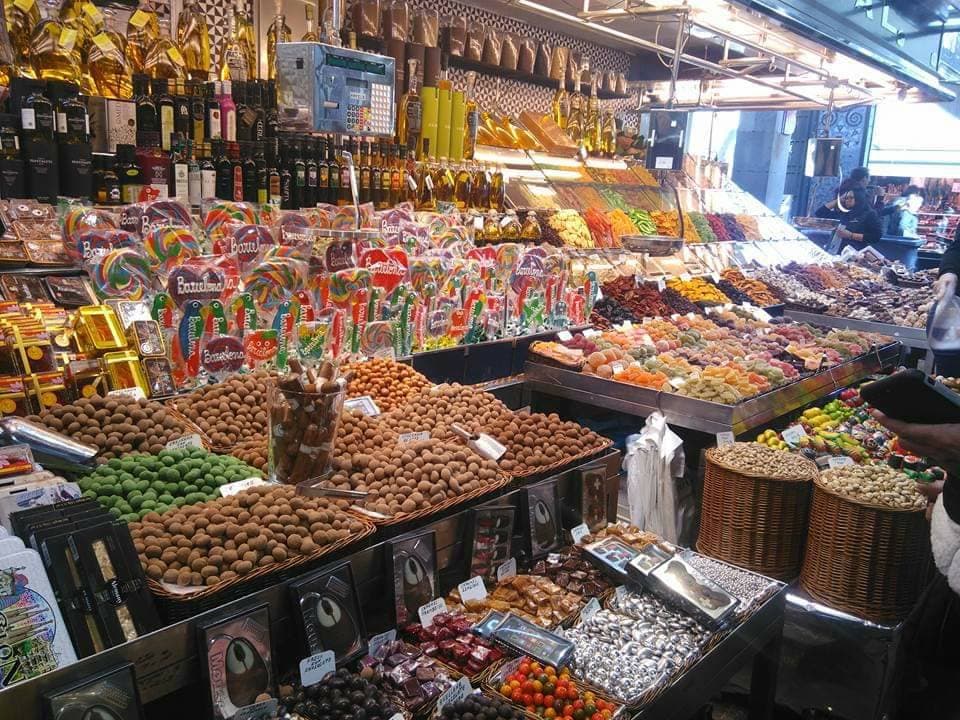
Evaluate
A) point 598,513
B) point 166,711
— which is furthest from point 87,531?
point 598,513

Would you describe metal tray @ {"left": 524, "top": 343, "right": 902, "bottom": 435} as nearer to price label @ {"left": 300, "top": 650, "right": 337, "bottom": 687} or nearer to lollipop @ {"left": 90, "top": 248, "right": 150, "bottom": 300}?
lollipop @ {"left": 90, "top": 248, "right": 150, "bottom": 300}

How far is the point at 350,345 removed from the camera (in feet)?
10.4

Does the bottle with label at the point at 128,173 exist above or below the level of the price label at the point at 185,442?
above

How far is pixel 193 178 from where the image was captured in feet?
11.8

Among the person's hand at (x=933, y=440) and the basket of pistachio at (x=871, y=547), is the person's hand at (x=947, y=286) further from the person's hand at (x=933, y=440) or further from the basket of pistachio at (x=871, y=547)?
the person's hand at (x=933, y=440)

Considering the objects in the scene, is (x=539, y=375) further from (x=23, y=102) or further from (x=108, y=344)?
(x=23, y=102)

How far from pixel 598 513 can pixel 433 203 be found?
2.91 meters

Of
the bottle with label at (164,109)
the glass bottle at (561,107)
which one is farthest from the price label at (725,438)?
the glass bottle at (561,107)

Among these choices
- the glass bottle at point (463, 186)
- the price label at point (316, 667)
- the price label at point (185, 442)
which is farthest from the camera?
the glass bottle at point (463, 186)

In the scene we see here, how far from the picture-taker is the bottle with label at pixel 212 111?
372cm

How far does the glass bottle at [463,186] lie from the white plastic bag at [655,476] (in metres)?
2.46

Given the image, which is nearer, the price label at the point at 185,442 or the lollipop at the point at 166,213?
the price label at the point at 185,442

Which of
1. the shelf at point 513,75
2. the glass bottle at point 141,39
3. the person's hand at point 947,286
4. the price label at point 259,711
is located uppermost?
the shelf at point 513,75

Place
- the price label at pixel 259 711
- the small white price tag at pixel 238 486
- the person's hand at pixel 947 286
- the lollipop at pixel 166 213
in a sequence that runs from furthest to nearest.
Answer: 1. the person's hand at pixel 947 286
2. the lollipop at pixel 166 213
3. the small white price tag at pixel 238 486
4. the price label at pixel 259 711
